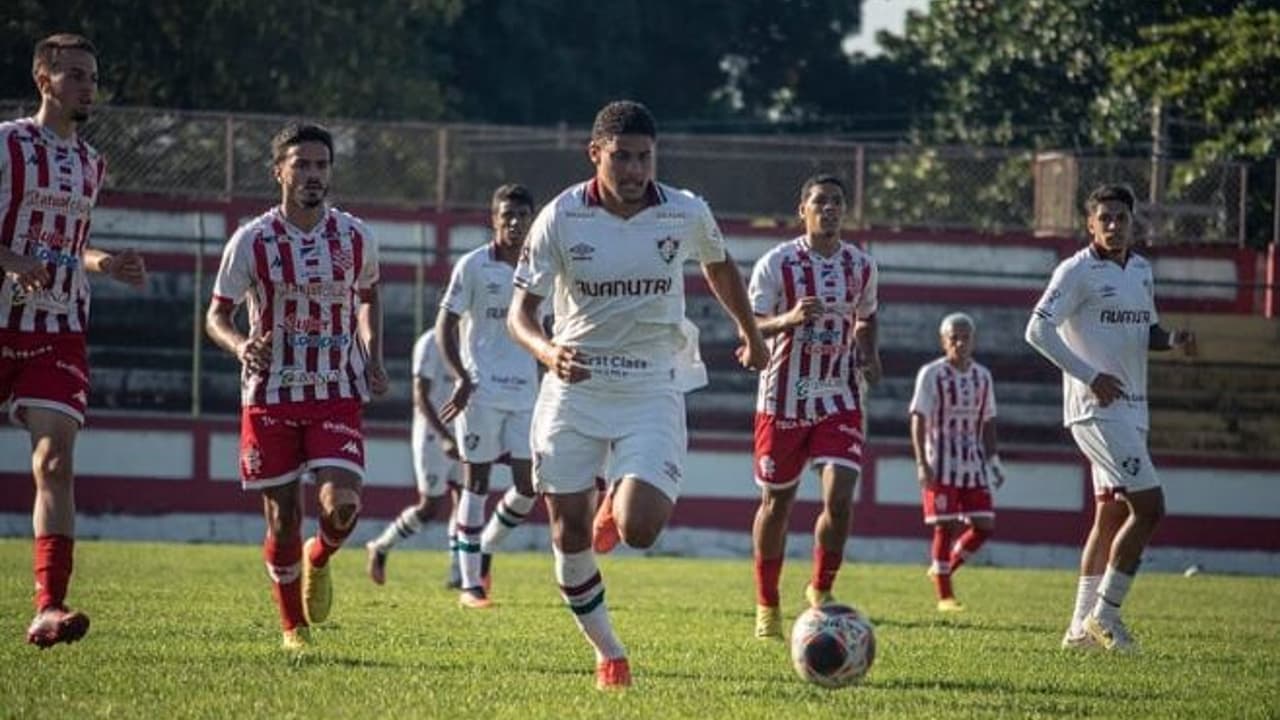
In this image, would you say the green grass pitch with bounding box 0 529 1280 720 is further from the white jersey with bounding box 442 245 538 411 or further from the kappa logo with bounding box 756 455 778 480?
the white jersey with bounding box 442 245 538 411

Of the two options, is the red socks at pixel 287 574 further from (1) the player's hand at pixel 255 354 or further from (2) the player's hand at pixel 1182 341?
(2) the player's hand at pixel 1182 341

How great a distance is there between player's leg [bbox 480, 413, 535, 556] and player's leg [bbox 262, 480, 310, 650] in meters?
5.08

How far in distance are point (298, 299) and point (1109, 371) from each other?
15.5 feet

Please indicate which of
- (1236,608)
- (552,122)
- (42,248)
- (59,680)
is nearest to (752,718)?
(59,680)

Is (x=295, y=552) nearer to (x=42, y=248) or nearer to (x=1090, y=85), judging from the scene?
(x=42, y=248)

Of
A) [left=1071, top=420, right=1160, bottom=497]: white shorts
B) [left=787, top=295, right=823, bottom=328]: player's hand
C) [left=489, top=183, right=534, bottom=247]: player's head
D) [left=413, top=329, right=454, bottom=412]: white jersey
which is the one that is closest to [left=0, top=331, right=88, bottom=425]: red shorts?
[left=787, top=295, right=823, bottom=328]: player's hand

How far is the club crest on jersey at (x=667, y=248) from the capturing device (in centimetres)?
1031

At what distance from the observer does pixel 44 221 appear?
11.2 metres

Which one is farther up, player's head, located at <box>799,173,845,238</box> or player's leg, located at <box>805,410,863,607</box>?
player's head, located at <box>799,173,845,238</box>

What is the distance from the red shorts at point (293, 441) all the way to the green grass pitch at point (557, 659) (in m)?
0.84

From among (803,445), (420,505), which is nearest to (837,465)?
(803,445)

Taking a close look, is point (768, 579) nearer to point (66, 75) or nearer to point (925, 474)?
point (66, 75)

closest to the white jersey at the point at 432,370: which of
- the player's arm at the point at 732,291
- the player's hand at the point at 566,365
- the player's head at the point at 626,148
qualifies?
the player's arm at the point at 732,291

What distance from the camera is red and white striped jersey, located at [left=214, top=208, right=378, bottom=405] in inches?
456
